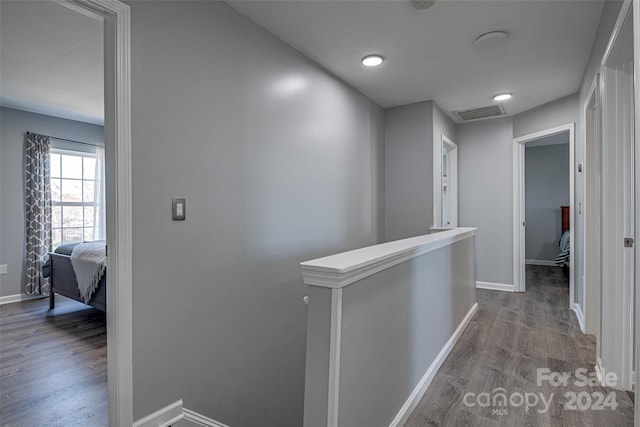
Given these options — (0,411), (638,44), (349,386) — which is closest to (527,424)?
(349,386)

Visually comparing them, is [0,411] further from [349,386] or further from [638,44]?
[638,44]

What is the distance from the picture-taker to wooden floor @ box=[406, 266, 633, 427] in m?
1.72

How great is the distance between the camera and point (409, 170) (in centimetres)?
401

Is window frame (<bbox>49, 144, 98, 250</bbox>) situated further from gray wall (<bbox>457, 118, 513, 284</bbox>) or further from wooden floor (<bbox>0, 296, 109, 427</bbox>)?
gray wall (<bbox>457, 118, 513, 284</bbox>)

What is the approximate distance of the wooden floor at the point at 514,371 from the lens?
67.7 inches

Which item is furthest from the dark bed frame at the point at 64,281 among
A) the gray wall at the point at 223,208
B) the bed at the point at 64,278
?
the gray wall at the point at 223,208

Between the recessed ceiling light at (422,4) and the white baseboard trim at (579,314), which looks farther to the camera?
the white baseboard trim at (579,314)

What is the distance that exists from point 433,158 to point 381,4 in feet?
7.07

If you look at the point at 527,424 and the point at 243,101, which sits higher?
the point at 243,101

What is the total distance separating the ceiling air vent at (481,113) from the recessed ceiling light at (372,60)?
1.90m

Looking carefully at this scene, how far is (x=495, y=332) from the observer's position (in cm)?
288

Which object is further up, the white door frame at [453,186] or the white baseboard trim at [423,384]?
the white door frame at [453,186]

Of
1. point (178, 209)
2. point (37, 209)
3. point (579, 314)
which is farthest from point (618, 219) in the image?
point (37, 209)

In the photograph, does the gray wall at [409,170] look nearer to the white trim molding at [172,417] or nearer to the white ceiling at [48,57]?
the white trim molding at [172,417]
